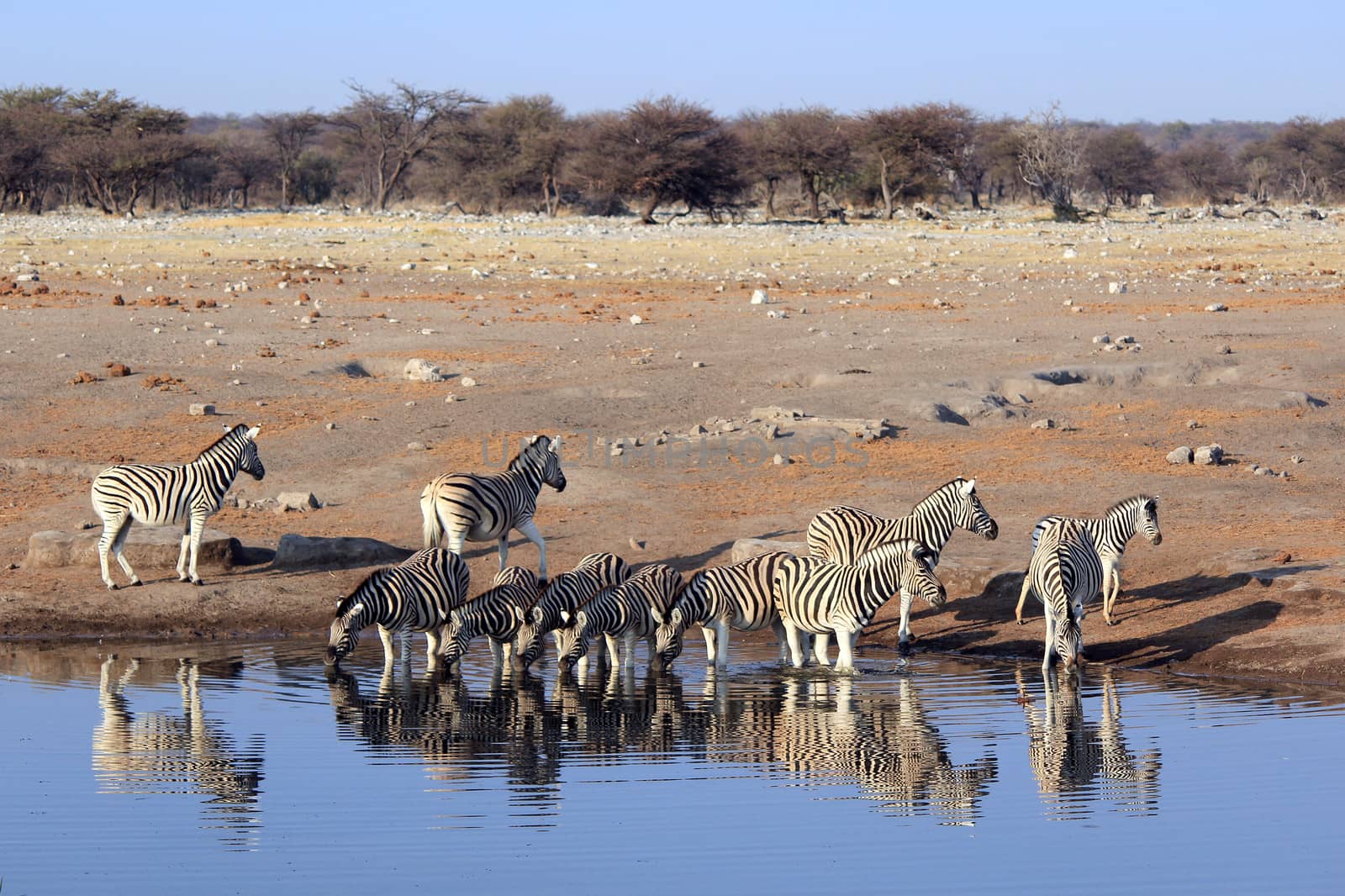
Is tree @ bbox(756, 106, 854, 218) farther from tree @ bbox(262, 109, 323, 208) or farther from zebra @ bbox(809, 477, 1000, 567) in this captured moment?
zebra @ bbox(809, 477, 1000, 567)

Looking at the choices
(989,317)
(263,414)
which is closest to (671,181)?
(989,317)

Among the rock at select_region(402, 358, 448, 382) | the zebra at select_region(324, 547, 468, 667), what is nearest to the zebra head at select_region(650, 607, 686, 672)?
the zebra at select_region(324, 547, 468, 667)

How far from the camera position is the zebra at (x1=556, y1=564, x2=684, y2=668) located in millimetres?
11328

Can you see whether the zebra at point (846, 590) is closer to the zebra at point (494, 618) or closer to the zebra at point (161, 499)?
the zebra at point (494, 618)

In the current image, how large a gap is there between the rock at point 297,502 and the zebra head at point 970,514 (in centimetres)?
665

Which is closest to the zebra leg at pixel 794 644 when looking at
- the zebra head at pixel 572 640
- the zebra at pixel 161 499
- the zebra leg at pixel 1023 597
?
the zebra head at pixel 572 640

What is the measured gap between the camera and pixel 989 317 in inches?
1060

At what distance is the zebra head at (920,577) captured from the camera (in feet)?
37.7

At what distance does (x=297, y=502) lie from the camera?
648 inches

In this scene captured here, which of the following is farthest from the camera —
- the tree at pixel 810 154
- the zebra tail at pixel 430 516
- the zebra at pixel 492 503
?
the tree at pixel 810 154

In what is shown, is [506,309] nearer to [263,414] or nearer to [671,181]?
[263,414]

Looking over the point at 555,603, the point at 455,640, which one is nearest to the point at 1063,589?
the point at 555,603

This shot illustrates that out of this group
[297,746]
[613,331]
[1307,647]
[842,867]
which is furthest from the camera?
[613,331]

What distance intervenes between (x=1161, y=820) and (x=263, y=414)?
1390 centimetres
